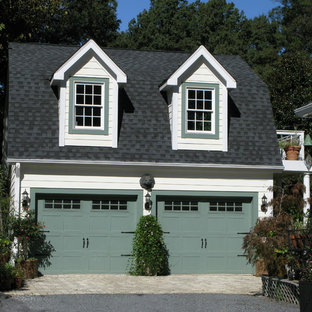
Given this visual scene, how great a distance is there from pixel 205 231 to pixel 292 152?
3.74 m

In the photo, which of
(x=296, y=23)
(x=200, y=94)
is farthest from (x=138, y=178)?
(x=296, y=23)

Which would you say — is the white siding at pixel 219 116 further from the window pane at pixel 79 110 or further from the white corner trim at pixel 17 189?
the white corner trim at pixel 17 189

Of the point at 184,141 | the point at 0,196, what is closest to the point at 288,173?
the point at 184,141

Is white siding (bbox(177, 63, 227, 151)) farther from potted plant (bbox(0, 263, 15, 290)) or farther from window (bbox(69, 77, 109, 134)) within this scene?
potted plant (bbox(0, 263, 15, 290))

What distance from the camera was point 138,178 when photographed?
1853 cm

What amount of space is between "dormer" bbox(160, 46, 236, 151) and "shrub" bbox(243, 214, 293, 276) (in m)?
5.41

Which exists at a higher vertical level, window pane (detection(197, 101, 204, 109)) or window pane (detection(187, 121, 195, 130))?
window pane (detection(197, 101, 204, 109))

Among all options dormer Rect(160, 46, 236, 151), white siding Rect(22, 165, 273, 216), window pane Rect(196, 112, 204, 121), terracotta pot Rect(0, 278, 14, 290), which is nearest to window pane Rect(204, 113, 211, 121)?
window pane Rect(196, 112, 204, 121)

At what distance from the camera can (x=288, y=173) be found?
20.5m

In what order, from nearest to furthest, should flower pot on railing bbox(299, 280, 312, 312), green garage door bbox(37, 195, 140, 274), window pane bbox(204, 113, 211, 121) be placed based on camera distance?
flower pot on railing bbox(299, 280, 312, 312)
green garage door bbox(37, 195, 140, 274)
window pane bbox(204, 113, 211, 121)

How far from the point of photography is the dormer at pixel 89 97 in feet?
60.3

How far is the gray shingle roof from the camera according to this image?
59.7 feet

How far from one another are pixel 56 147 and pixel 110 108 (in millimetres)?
1888

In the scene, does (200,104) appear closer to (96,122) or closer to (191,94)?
(191,94)
